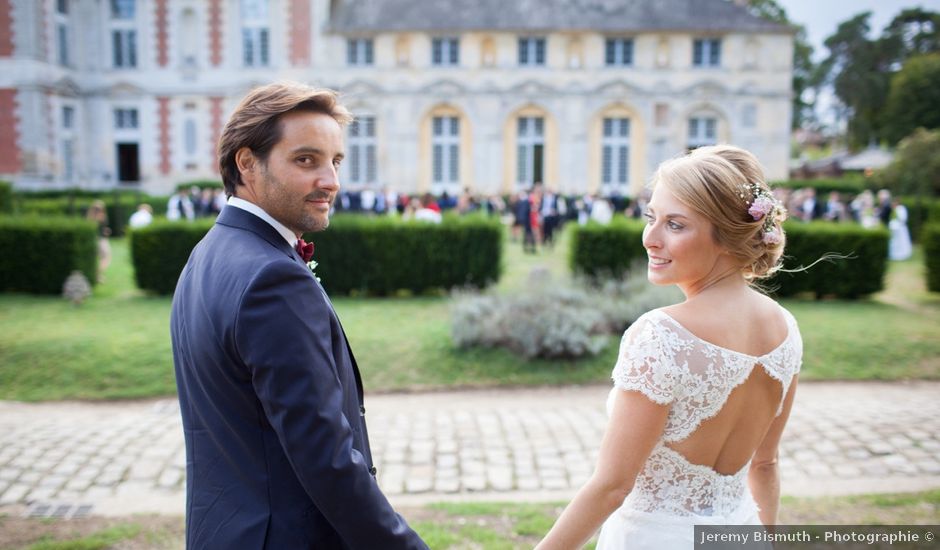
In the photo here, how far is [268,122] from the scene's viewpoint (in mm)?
2008

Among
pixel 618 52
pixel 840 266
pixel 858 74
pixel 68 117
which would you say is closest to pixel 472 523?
pixel 840 266

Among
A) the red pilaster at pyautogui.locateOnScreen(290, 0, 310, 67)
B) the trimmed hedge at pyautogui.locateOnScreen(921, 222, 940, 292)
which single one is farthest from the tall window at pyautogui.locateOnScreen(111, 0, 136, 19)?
the trimmed hedge at pyautogui.locateOnScreen(921, 222, 940, 292)

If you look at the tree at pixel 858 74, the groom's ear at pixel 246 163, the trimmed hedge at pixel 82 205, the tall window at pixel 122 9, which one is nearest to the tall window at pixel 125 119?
the tall window at pixel 122 9

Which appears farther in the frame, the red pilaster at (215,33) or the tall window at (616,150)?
the tall window at (616,150)

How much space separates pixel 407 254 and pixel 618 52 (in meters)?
24.7

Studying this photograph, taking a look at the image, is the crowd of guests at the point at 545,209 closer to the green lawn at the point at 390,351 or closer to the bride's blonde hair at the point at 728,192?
the green lawn at the point at 390,351

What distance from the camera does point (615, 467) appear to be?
1972 mm

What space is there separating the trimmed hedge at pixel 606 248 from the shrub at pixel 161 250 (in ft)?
19.7

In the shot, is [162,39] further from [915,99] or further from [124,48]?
[915,99]

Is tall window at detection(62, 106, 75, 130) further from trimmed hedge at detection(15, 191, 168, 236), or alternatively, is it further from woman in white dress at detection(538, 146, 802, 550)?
woman in white dress at detection(538, 146, 802, 550)

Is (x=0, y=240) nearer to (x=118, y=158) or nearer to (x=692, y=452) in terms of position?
(x=692, y=452)

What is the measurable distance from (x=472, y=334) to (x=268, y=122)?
668cm

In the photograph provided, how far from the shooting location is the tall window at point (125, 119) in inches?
1341

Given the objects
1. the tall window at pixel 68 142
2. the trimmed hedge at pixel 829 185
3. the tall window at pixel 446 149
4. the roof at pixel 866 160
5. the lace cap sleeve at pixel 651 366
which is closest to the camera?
the lace cap sleeve at pixel 651 366
